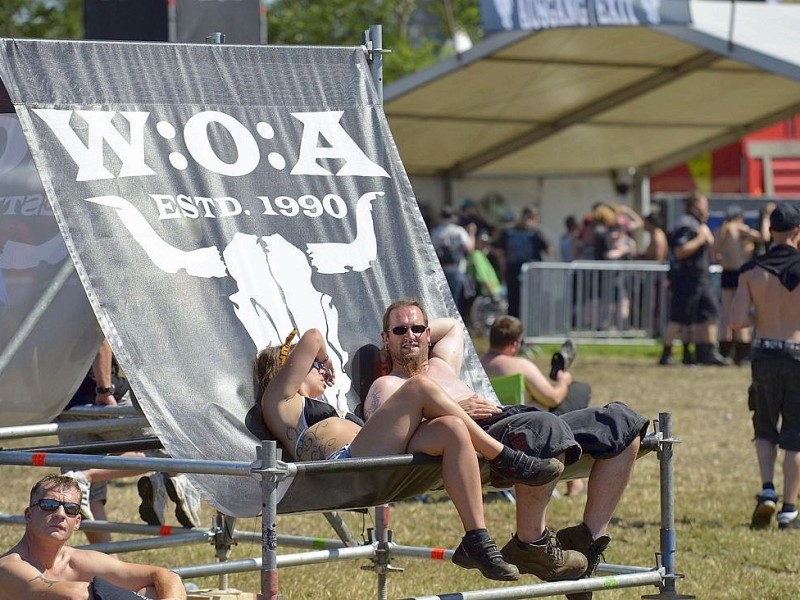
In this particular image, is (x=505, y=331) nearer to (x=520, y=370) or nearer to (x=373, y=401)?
(x=520, y=370)

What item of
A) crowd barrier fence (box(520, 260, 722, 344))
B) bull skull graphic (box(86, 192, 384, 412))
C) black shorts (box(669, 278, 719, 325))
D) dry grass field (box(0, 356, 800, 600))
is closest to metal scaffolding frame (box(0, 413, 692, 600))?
dry grass field (box(0, 356, 800, 600))

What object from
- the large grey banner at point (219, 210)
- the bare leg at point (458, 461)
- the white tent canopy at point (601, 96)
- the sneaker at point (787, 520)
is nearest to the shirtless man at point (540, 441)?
the bare leg at point (458, 461)

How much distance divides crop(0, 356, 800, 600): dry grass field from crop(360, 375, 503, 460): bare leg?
175cm

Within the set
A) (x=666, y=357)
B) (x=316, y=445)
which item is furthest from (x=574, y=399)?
(x=666, y=357)

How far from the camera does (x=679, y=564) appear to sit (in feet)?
25.0

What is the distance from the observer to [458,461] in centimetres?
514

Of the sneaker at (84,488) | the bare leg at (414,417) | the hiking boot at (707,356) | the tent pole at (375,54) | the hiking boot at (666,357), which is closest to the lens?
the bare leg at (414,417)

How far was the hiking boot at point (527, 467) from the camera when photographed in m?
5.23

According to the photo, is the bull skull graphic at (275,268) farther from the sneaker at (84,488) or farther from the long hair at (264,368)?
the sneaker at (84,488)

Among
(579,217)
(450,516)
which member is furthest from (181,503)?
(579,217)

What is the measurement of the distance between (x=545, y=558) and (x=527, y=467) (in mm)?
432

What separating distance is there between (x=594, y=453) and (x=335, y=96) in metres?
2.03

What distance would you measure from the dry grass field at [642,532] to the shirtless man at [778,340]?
0.82 feet

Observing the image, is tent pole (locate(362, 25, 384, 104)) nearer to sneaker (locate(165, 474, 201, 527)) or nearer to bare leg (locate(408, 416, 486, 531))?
bare leg (locate(408, 416, 486, 531))
